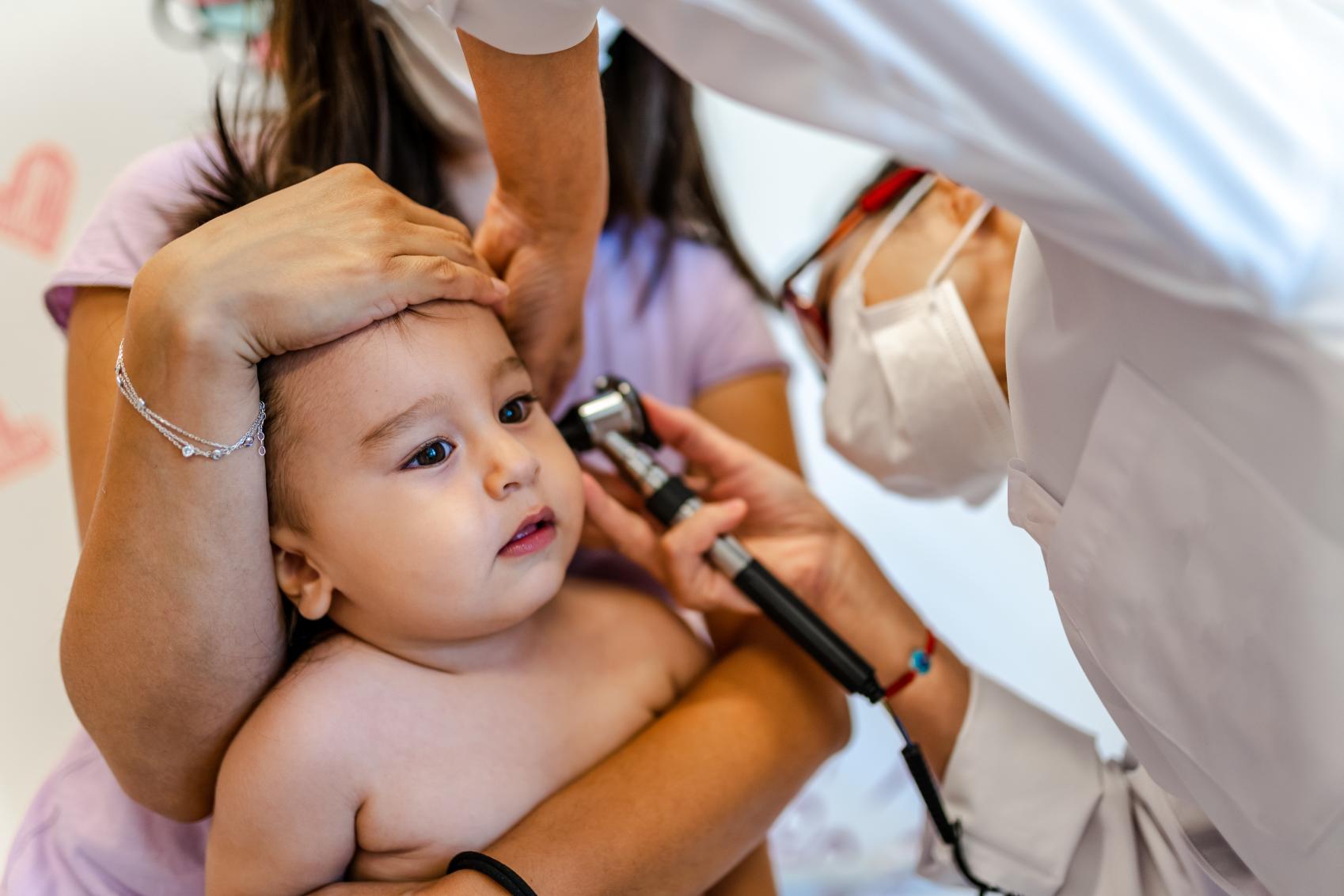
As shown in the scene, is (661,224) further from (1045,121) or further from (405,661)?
(1045,121)

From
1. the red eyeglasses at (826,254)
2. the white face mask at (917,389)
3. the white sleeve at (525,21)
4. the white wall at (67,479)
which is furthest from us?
the white wall at (67,479)

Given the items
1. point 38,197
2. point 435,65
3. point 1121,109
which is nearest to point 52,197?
point 38,197

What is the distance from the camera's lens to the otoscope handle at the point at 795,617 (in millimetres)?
923

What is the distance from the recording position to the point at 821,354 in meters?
1.21

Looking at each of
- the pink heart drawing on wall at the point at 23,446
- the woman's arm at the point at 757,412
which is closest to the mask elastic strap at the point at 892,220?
the woman's arm at the point at 757,412

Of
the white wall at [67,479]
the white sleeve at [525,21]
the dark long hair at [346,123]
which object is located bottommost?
the white wall at [67,479]

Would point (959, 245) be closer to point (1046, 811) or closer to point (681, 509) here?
point (681, 509)

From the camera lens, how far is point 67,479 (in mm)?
1385

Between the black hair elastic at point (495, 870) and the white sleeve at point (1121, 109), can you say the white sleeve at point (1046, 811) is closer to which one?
the black hair elastic at point (495, 870)

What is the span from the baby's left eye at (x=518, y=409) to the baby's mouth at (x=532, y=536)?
80 millimetres

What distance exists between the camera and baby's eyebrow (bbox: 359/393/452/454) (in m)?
0.76

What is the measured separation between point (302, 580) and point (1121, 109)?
0.63 m

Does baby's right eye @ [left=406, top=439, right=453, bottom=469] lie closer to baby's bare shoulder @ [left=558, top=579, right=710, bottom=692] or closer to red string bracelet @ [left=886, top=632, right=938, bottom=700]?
baby's bare shoulder @ [left=558, top=579, right=710, bottom=692]

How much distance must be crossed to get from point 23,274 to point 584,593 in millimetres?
940
